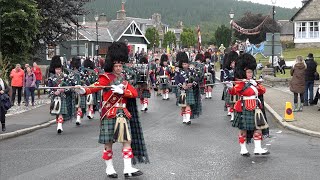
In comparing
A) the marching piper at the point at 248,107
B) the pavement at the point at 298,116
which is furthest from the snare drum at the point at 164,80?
the marching piper at the point at 248,107

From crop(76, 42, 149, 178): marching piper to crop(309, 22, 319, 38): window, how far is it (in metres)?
66.1

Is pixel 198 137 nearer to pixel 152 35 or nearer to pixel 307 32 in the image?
→ pixel 307 32

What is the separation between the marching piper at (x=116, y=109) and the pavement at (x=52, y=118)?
5.79 metres

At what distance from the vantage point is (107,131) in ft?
27.8

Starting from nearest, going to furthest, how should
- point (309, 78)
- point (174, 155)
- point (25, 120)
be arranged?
1. point (174, 155)
2. point (25, 120)
3. point (309, 78)

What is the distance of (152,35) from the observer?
100312mm

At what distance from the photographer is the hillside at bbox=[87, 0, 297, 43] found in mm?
164250

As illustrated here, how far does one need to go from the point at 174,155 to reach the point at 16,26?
1689 cm

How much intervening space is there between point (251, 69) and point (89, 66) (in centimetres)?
933

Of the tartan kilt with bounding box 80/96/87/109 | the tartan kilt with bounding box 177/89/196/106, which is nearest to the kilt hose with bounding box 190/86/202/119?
the tartan kilt with bounding box 177/89/196/106

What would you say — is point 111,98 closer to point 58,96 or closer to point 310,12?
point 58,96

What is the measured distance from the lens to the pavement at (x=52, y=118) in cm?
1390

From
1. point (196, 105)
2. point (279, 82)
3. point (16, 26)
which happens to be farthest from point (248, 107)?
point (279, 82)

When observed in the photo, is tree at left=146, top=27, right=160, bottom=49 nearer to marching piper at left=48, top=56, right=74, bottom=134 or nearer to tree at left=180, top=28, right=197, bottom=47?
tree at left=180, top=28, right=197, bottom=47
